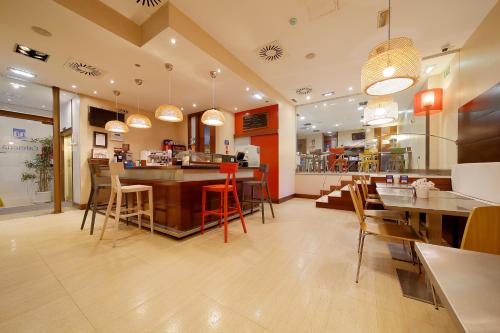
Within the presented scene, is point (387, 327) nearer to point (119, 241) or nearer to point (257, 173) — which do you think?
point (119, 241)

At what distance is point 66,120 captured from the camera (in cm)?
598

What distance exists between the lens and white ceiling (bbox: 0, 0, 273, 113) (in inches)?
103

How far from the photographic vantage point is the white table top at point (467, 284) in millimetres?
413

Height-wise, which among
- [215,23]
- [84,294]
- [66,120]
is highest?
[215,23]

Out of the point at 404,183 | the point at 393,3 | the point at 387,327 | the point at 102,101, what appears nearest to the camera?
the point at 387,327

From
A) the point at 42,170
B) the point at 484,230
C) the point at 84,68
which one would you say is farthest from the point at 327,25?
the point at 42,170

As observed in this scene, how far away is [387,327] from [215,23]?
416 centimetres

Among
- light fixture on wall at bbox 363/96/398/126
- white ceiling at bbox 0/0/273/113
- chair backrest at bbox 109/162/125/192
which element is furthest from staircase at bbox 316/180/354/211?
chair backrest at bbox 109/162/125/192

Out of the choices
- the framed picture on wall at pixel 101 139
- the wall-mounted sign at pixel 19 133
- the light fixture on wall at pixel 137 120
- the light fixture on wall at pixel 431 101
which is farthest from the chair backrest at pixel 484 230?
the wall-mounted sign at pixel 19 133

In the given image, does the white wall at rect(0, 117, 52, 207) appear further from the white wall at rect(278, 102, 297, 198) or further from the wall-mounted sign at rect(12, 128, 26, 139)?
the white wall at rect(278, 102, 297, 198)

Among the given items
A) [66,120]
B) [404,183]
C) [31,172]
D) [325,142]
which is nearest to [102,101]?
[66,120]

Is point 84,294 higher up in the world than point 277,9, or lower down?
lower down

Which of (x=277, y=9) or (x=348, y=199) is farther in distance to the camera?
(x=348, y=199)

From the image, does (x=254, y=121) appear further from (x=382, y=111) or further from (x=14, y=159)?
(x=14, y=159)
